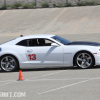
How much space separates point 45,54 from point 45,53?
1.5 inches

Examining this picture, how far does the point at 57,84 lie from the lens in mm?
8164

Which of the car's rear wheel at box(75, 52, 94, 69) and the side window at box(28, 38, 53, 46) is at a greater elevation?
the side window at box(28, 38, 53, 46)

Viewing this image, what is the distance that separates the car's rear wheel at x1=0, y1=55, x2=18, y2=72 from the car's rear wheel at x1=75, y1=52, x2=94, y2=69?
7.97 ft

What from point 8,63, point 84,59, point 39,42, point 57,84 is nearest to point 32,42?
point 39,42

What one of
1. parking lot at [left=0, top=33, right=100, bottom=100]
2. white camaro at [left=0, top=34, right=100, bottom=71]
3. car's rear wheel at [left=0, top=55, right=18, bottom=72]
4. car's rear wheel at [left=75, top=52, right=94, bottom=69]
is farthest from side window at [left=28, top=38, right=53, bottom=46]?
car's rear wheel at [left=75, top=52, right=94, bottom=69]

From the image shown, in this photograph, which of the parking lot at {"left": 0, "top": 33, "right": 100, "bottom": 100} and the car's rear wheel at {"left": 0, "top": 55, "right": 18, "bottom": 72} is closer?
the parking lot at {"left": 0, "top": 33, "right": 100, "bottom": 100}

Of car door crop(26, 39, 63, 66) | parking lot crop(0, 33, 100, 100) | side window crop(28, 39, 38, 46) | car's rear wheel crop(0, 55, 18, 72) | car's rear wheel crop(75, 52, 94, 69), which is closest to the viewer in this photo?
parking lot crop(0, 33, 100, 100)

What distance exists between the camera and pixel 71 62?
1061cm

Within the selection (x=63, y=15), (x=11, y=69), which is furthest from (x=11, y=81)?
(x=63, y=15)

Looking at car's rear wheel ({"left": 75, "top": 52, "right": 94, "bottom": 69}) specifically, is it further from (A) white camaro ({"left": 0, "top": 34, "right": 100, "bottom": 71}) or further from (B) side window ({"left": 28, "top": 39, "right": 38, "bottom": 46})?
(B) side window ({"left": 28, "top": 39, "right": 38, "bottom": 46})

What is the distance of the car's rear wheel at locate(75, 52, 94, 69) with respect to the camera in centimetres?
1053

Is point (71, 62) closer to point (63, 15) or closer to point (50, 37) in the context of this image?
point (50, 37)

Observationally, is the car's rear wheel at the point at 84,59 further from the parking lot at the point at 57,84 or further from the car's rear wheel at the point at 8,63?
the car's rear wheel at the point at 8,63

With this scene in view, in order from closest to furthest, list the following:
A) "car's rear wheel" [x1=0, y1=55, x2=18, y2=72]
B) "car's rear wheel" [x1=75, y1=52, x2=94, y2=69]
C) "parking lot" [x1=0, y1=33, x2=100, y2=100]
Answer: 1. "parking lot" [x1=0, y1=33, x2=100, y2=100]
2. "car's rear wheel" [x1=75, y1=52, x2=94, y2=69]
3. "car's rear wheel" [x1=0, y1=55, x2=18, y2=72]
